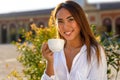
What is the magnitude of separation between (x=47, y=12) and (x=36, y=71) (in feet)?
140

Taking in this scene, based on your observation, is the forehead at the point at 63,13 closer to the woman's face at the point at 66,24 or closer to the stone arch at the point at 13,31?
the woman's face at the point at 66,24

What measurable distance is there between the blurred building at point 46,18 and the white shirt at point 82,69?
33225 mm

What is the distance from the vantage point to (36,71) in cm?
377

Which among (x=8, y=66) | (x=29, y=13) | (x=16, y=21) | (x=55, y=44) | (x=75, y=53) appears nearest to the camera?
(x=55, y=44)

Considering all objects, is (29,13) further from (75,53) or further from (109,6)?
(75,53)

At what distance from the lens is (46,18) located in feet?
151

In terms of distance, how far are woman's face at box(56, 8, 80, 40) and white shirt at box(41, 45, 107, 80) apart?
0.12 metres

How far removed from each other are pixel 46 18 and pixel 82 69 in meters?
44.1

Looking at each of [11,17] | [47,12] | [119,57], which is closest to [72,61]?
[119,57]

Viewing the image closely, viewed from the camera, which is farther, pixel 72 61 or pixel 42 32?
pixel 42 32

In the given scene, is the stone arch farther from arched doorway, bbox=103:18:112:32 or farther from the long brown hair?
the long brown hair

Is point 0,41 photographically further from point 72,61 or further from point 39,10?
point 72,61

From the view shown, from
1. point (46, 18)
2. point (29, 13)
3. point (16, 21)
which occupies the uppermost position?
point (29, 13)

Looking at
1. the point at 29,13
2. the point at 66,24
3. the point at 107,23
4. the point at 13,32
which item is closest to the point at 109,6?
the point at 107,23
